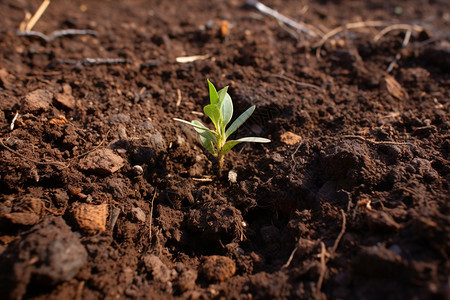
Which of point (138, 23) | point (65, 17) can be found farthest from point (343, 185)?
point (65, 17)

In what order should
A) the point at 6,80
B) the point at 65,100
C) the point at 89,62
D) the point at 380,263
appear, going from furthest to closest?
the point at 89,62 → the point at 6,80 → the point at 65,100 → the point at 380,263

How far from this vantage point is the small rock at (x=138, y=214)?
1.67m

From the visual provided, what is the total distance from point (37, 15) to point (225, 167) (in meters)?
2.56

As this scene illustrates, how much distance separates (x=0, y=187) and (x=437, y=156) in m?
2.36

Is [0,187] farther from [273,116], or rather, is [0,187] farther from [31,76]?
[273,116]

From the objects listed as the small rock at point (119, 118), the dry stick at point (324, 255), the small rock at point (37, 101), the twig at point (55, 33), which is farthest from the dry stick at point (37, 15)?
the dry stick at point (324, 255)

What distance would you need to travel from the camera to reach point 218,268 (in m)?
1.50

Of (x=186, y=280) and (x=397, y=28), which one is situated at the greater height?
(x=397, y=28)

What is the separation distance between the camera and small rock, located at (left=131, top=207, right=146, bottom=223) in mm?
1675

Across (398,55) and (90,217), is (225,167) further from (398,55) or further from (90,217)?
(398,55)

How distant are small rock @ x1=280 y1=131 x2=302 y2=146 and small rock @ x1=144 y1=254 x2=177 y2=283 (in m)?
1.04

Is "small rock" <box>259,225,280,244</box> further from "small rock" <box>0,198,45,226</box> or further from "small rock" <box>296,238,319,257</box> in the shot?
"small rock" <box>0,198,45,226</box>

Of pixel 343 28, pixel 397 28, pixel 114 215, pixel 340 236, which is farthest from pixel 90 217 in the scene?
pixel 397 28

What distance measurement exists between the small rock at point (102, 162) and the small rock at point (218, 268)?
743 mm
